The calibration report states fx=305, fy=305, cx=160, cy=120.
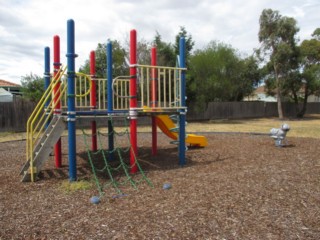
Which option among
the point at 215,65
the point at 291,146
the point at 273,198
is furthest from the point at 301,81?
the point at 273,198

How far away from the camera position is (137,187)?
16.8ft

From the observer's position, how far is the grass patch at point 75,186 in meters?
Answer: 5.04

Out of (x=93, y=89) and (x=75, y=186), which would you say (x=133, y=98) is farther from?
(x=93, y=89)

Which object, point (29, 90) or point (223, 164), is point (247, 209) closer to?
point (223, 164)

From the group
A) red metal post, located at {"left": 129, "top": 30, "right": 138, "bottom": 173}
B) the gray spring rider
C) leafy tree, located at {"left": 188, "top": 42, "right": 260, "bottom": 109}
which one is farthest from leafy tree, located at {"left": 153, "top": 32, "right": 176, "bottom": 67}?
red metal post, located at {"left": 129, "top": 30, "right": 138, "bottom": 173}

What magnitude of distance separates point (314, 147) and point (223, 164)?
4036 mm

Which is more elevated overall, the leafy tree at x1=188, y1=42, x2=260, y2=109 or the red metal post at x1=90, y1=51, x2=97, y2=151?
the leafy tree at x1=188, y1=42, x2=260, y2=109

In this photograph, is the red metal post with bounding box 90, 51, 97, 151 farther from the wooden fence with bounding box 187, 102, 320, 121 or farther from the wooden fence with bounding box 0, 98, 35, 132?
the wooden fence with bounding box 187, 102, 320, 121

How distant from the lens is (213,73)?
79.9ft

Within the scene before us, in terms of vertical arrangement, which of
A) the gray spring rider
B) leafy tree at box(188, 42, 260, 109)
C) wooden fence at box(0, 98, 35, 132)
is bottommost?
the gray spring rider

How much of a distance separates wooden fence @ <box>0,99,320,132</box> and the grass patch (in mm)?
1420

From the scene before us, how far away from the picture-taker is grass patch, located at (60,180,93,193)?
504 cm

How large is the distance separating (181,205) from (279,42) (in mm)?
27340

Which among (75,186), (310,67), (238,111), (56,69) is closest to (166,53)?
(238,111)
